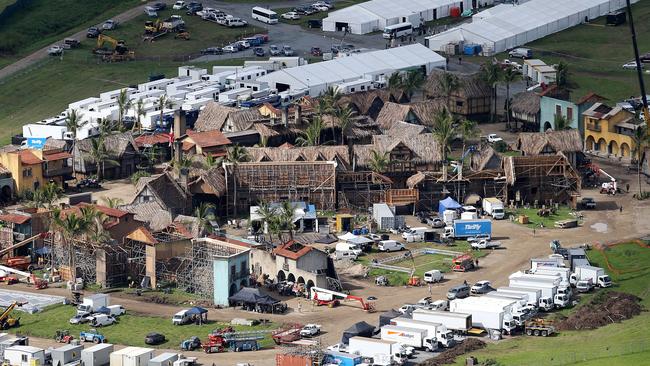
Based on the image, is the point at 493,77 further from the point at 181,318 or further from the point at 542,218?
the point at 181,318

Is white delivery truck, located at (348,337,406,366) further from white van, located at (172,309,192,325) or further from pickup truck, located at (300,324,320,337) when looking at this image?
white van, located at (172,309,192,325)

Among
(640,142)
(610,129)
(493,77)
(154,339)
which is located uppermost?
(493,77)

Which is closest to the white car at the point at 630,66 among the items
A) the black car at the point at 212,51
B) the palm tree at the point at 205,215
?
the black car at the point at 212,51

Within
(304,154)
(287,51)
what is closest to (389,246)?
(304,154)

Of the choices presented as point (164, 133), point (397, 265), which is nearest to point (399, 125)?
point (164, 133)

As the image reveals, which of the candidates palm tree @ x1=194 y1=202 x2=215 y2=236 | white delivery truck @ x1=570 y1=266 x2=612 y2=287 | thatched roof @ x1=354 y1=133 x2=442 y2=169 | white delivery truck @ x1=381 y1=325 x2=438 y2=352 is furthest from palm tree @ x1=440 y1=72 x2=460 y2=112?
white delivery truck @ x1=381 y1=325 x2=438 y2=352

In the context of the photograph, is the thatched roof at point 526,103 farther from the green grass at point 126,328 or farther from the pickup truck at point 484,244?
the green grass at point 126,328
